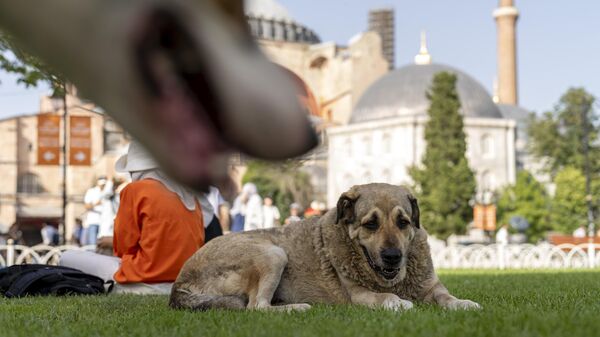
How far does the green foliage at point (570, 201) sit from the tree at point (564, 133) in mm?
4101

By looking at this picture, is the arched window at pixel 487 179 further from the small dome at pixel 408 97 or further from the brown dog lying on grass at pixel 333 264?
the brown dog lying on grass at pixel 333 264

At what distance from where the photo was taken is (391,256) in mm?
5582

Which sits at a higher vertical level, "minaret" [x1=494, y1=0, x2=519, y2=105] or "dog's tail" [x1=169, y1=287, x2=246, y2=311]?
"minaret" [x1=494, y1=0, x2=519, y2=105]

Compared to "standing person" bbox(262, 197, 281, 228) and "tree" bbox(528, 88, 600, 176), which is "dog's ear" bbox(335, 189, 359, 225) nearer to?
"standing person" bbox(262, 197, 281, 228)

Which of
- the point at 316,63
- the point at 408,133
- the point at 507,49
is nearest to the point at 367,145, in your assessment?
the point at 408,133

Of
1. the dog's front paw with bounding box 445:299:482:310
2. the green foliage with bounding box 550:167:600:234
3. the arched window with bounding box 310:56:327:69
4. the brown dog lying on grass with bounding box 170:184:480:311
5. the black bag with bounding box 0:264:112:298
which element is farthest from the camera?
the green foliage with bounding box 550:167:600:234

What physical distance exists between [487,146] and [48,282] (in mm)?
74155

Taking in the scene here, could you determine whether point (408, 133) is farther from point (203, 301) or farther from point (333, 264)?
point (203, 301)

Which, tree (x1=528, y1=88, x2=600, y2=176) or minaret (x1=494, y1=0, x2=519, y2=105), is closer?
tree (x1=528, y1=88, x2=600, y2=176)

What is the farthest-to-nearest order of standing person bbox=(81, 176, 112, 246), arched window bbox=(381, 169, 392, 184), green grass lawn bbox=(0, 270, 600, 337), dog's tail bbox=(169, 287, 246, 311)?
arched window bbox=(381, 169, 392, 184)
standing person bbox=(81, 176, 112, 246)
dog's tail bbox=(169, 287, 246, 311)
green grass lawn bbox=(0, 270, 600, 337)

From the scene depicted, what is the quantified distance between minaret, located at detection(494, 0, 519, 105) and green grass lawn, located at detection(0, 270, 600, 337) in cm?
10828

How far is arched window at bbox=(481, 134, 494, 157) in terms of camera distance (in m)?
79.1

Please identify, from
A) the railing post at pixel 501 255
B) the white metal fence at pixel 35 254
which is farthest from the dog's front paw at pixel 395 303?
the railing post at pixel 501 255

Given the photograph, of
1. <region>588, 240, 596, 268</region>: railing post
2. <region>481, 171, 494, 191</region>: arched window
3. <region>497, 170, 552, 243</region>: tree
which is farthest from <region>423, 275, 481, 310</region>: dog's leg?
<region>481, 171, 494, 191</region>: arched window
